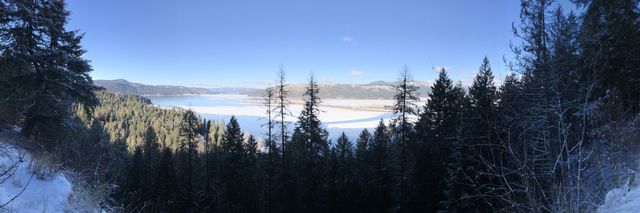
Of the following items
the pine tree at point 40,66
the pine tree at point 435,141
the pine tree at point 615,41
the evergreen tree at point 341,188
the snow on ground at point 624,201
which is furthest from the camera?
the evergreen tree at point 341,188

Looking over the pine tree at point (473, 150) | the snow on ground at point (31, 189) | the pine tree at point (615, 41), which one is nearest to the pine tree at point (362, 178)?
the pine tree at point (473, 150)

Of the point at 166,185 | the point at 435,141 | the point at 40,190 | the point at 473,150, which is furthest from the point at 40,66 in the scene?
the point at 166,185

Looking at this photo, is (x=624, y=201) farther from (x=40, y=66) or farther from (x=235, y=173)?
(x=235, y=173)

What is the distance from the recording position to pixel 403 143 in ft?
76.8

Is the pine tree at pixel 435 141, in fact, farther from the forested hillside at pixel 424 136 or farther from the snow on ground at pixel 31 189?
the snow on ground at pixel 31 189

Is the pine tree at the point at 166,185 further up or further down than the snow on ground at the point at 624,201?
further down

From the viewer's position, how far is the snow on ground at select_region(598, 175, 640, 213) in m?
3.60

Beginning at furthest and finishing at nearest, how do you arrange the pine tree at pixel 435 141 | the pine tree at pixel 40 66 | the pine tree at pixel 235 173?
the pine tree at pixel 235 173 → the pine tree at pixel 435 141 → the pine tree at pixel 40 66

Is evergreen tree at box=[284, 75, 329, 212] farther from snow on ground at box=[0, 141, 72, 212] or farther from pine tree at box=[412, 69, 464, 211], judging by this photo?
snow on ground at box=[0, 141, 72, 212]

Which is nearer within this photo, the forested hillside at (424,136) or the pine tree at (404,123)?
the forested hillside at (424,136)

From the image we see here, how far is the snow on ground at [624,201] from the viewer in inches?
142

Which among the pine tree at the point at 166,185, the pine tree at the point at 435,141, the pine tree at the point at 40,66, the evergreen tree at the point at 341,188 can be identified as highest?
the pine tree at the point at 40,66

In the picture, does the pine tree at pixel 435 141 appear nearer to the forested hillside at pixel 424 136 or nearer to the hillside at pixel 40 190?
the forested hillside at pixel 424 136

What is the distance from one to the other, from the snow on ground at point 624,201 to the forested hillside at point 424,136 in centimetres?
14
